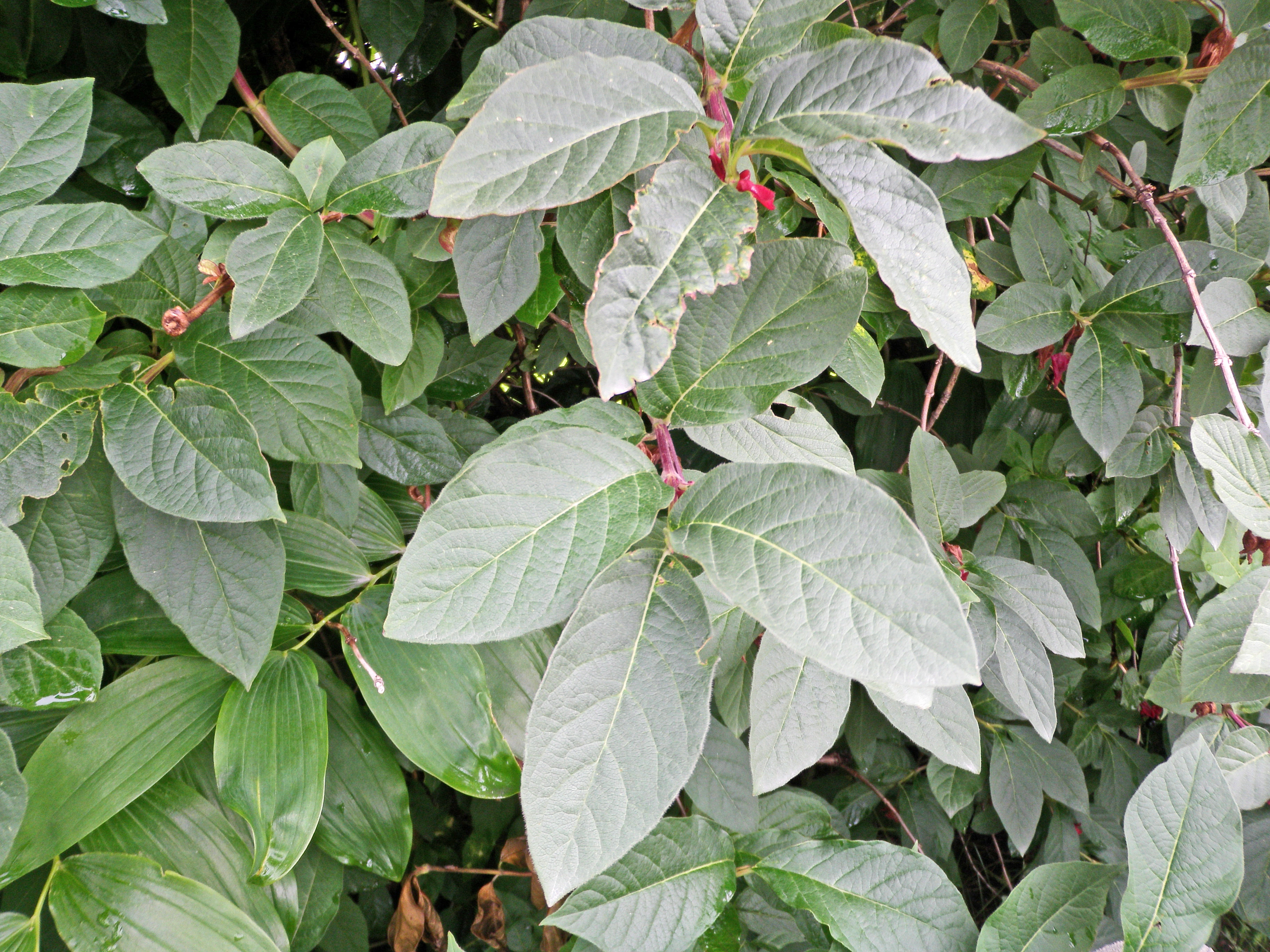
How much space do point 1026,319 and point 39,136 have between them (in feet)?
3.40

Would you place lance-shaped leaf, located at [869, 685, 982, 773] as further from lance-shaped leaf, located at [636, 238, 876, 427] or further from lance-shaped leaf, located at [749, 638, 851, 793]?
lance-shaped leaf, located at [636, 238, 876, 427]

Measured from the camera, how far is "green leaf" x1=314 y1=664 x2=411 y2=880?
846 mm

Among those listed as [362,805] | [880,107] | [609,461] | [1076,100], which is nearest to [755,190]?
[880,107]

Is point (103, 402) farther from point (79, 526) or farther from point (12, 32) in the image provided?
point (12, 32)

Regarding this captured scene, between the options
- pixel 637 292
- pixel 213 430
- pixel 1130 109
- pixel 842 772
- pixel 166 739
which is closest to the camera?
pixel 637 292

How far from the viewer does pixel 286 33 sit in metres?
1.24

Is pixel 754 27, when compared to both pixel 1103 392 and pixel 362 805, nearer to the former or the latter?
pixel 1103 392

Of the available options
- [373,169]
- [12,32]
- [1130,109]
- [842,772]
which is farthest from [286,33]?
[842,772]

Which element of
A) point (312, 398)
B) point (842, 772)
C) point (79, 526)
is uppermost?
point (312, 398)

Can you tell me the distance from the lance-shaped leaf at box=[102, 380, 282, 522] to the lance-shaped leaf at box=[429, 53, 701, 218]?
311 millimetres

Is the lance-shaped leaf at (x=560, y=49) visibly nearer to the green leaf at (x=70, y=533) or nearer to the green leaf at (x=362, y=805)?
the green leaf at (x=70, y=533)

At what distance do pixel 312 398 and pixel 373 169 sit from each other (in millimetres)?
210

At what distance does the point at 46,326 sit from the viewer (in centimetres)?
63

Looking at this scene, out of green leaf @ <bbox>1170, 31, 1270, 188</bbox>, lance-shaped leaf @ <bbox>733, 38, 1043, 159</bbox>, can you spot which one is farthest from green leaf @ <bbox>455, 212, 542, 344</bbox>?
green leaf @ <bbox>1170, 31, 1270, 188</bbox>
